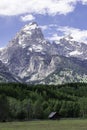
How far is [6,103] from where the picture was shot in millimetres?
184000

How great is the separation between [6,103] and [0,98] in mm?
3980

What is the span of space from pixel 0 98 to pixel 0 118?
13396 mm

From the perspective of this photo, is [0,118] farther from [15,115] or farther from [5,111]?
[15,115]

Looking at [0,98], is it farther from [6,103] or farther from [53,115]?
[53,115]

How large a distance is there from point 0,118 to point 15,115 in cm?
2648

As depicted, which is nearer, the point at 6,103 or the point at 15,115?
the point at 6,103

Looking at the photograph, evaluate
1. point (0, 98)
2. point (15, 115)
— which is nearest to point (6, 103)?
point (0, 98)

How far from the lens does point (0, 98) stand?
7239 inches

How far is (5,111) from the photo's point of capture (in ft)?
598

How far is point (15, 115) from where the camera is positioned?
200m

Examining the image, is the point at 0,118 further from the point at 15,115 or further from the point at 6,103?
the point at 15,115

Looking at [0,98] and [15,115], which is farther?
[15,115]

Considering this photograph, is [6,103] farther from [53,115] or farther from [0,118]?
[53,115]

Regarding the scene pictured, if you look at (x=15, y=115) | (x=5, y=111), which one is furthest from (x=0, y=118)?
(x=15, y=115)
